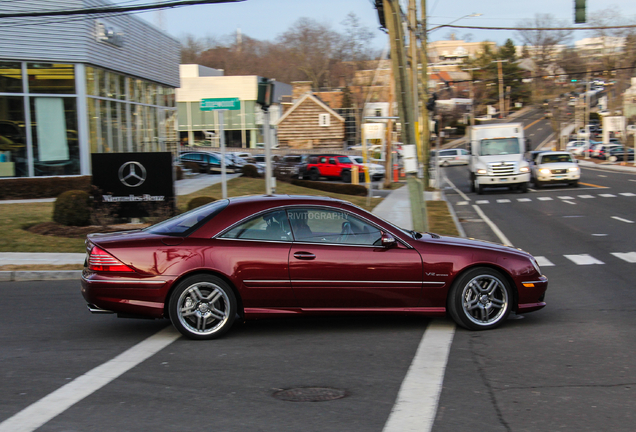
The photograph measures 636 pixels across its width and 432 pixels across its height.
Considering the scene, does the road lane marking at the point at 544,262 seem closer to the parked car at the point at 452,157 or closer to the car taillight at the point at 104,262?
the car taillight at the point at 104,262

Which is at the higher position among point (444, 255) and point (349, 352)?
point (444, 255)

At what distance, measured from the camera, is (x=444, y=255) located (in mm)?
6730

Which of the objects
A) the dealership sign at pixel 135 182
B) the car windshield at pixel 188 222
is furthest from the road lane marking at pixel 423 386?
the dealership sign at pixel 135 182

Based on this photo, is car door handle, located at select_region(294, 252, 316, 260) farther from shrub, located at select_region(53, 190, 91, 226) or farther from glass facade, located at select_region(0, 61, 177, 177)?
glass facade, located at select_region(0, 61, 177, 177)

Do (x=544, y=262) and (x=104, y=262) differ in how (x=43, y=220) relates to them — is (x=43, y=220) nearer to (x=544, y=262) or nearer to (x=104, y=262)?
(x=104, y=262)

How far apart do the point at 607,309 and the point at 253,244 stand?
14.2 feet

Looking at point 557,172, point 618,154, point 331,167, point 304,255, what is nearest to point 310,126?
point 331,167

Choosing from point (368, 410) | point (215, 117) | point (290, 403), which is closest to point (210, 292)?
point (290, 403)

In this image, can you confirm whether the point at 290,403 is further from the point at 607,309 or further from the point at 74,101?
the point at 74,101

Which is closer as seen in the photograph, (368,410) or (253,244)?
(368,410)

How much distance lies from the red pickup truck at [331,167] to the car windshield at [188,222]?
34971 millimetres

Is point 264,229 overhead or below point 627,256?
overhead

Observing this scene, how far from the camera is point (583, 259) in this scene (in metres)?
11.8

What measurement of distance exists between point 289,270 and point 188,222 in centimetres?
118
